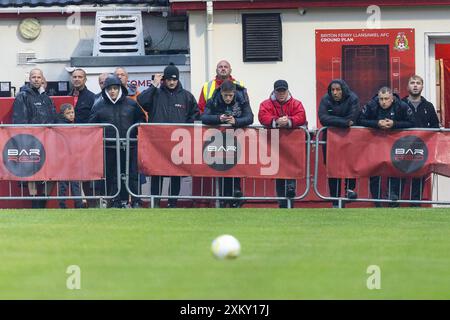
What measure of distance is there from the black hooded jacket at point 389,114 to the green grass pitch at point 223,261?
1960 mm

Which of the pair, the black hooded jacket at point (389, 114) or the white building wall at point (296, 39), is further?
the white building wall at point (296, 39)

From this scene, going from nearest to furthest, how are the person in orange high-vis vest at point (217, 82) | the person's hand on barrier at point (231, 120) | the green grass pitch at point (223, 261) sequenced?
the green grass pitch at point (223, 261) → the person's hand on barrier at point (231, 120) → the person in orange high-vis vest at point (217, 82)

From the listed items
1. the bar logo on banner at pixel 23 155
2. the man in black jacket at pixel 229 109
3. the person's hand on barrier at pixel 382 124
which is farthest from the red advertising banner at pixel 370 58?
the bar logo on banner at pixel 23 155

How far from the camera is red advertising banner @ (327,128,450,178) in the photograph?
19.9m

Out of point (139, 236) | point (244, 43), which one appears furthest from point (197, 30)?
point (139, 236)

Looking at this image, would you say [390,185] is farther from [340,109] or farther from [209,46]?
[209,46]

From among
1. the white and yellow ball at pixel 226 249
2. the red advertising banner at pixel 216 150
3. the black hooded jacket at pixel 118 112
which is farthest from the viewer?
the black hooded jacket at pixel 118 112

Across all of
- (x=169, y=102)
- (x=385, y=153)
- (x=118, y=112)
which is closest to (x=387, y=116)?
(x=385, y=153)

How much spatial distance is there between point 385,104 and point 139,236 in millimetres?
6402

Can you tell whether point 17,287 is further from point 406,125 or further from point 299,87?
point 299,87

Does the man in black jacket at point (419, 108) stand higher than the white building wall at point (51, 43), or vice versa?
the white building wall at point (51, 43)

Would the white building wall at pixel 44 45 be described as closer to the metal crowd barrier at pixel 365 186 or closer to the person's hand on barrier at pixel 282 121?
the person's hand on barrier at pixel 282 121

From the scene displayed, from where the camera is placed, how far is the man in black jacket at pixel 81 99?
21.1 m

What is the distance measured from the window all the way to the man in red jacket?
3409 mm
